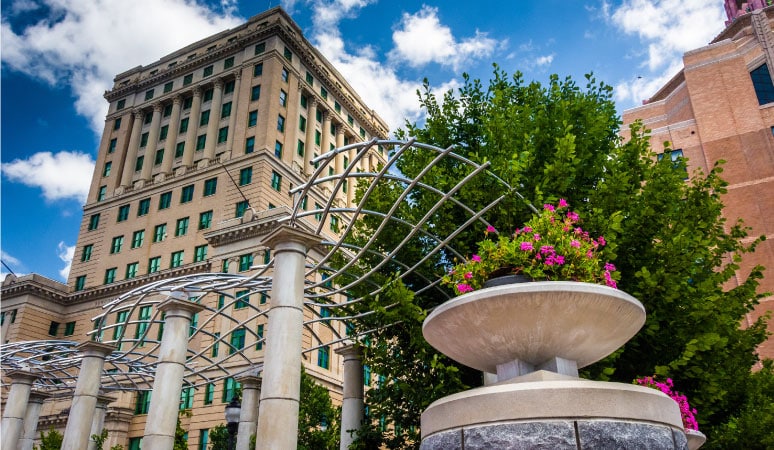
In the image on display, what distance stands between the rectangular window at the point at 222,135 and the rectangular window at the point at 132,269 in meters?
12.2

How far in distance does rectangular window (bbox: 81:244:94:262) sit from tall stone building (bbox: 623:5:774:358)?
1770 inches

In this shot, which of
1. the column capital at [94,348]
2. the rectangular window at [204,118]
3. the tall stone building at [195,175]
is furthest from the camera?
the rectangular window at [204,118]

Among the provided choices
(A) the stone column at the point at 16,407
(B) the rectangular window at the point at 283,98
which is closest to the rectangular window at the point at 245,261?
(B) the rectangular window at the point at 283,98

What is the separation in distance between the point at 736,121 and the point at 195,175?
130 feet

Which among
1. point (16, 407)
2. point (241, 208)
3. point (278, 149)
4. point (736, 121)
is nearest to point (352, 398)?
point (16, 407)

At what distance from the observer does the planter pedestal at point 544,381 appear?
5375 mm

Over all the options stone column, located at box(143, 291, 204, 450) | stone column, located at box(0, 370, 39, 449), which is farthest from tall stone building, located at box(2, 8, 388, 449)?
stone column, located at box(143, 291, 204, 450)

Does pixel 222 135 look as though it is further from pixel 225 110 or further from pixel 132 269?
pixel 132 269

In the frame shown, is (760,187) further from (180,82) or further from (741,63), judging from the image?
(180,82)

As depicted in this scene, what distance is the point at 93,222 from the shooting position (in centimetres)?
5112

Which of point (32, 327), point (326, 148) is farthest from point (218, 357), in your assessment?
point (326, 148)

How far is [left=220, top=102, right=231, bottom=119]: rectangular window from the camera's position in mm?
49747

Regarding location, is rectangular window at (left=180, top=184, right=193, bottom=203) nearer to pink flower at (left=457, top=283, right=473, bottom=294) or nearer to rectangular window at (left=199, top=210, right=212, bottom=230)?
rectangular window at (left=199, top=210, right=212, bottom=230)

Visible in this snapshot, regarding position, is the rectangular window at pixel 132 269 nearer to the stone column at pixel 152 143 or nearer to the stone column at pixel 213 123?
the stone column at pixel 152 143
